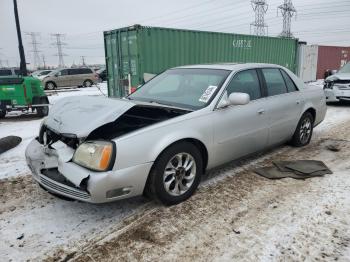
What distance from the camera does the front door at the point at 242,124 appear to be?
13.1 ft

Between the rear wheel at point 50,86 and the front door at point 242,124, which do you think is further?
the rear wheel at point 50,86

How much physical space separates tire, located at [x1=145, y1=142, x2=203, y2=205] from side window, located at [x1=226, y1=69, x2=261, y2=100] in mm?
1052

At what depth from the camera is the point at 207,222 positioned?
3.25 m

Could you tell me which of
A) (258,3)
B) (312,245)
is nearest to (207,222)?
(312,245)

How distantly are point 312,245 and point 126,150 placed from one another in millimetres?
1880

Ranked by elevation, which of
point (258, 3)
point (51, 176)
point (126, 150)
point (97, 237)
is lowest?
point (97, 237)

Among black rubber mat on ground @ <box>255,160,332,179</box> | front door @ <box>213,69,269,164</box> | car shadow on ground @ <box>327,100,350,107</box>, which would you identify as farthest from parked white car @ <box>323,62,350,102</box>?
front door @ <box>213,69,269,164</box>

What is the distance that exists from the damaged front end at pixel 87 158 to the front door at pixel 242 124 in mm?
593

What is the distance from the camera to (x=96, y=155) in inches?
120

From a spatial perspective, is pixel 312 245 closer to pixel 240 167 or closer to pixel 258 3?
pixel 240 167

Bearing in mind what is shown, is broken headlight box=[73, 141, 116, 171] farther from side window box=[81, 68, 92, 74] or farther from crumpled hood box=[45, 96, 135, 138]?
side window box=[81, 68, 92, 74]

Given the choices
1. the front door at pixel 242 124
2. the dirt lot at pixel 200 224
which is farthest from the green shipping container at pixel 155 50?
the dirt lot at pixel 200 224

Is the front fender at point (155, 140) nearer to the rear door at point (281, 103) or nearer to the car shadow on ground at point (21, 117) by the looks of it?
the rear door at point (281, 103)

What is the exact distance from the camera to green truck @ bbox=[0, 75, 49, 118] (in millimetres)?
9766
